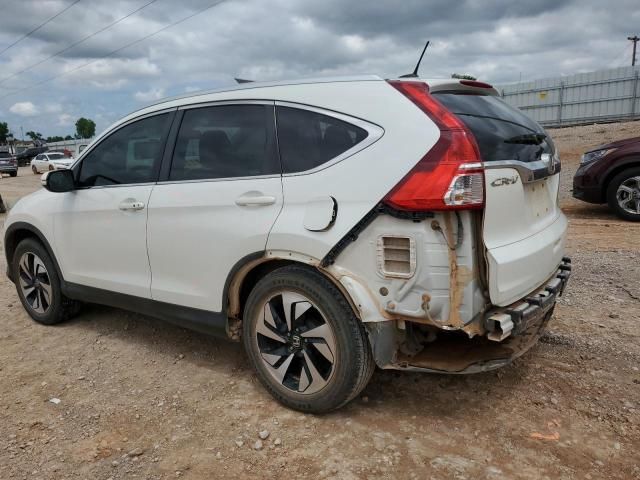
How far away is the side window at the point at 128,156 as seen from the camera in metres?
3.74

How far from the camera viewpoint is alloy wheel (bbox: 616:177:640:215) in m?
8.09

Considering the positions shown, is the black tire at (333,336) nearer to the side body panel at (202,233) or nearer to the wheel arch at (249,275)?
the wheel arch at (249,275)

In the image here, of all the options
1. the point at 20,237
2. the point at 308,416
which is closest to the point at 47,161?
the point at 20,237

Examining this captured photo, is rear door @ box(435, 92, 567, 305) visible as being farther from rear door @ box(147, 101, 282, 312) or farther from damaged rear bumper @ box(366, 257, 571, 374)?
rear door @ box(147, 101, 282, 312)

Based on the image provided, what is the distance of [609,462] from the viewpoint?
2.59 metres

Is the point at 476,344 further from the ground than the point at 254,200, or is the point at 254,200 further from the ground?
the point at 254,200

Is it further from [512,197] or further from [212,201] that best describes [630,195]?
[212,201]

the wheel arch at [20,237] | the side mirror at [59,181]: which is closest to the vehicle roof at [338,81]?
the side mirror at [59,181]

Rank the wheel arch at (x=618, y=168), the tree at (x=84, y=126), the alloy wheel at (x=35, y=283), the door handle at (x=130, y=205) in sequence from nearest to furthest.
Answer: the door handle at (x=130, y=205) < the alloy wheel at (x=35, y=283) < the wheel arch at (x=618, y=168) < the tree at (x=84, y=126)

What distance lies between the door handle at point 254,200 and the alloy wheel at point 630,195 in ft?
23.4

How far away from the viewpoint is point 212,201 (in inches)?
128

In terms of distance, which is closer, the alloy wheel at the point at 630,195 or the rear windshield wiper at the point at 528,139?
the rear windshield wiper at the point at 528,139

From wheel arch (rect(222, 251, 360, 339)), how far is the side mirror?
1801mm

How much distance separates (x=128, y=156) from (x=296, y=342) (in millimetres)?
1974
